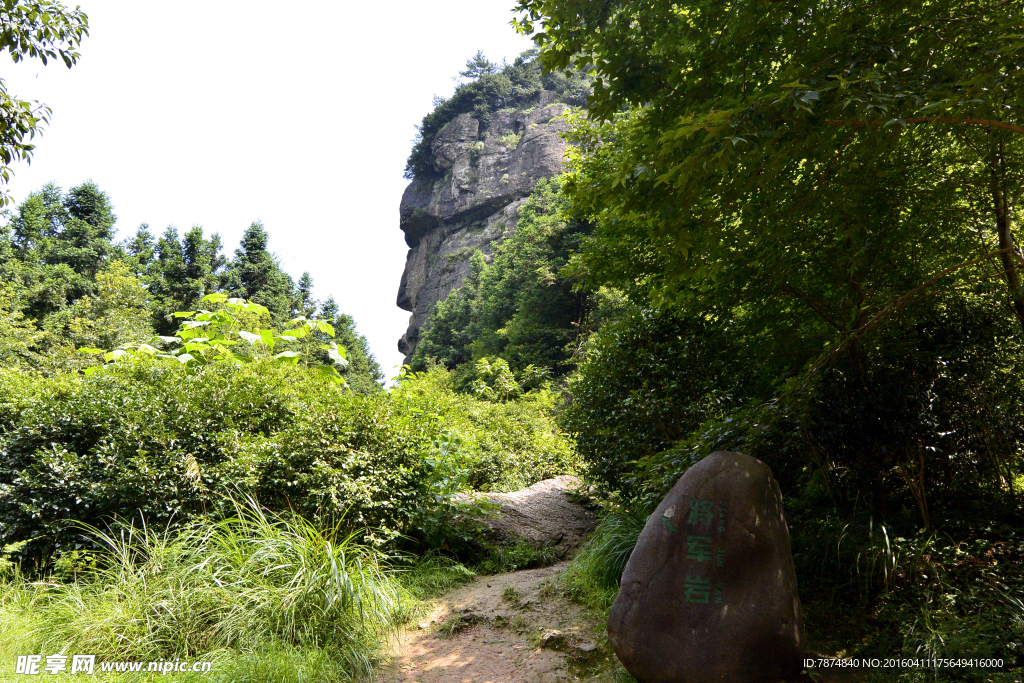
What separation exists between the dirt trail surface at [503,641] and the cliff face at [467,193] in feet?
114

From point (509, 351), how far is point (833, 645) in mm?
19138

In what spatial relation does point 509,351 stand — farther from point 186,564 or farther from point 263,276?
point 186,564

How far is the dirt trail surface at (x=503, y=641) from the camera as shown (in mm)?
4430

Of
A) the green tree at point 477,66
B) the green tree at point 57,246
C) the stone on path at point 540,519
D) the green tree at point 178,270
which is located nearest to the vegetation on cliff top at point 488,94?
the green tree at point 477,66

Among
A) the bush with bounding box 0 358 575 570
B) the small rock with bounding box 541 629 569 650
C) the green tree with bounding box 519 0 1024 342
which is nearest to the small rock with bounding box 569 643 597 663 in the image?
the small rock with bounding box 541 629 569 650

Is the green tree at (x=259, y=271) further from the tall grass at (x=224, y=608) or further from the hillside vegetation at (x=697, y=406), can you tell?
the tall grass at (x=224, y=608)

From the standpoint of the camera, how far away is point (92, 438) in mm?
6375

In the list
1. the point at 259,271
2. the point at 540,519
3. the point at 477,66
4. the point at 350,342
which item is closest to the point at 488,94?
the point at 477,66

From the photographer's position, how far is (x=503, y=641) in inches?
199

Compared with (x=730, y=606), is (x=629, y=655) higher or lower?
lower

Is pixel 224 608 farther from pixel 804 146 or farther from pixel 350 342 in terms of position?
pixel 350 342

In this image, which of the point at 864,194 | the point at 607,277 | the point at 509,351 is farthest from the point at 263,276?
the point at 864,194

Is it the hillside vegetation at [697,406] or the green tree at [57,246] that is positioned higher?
the green tree at [57,246]

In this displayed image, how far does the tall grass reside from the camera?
4137mm
